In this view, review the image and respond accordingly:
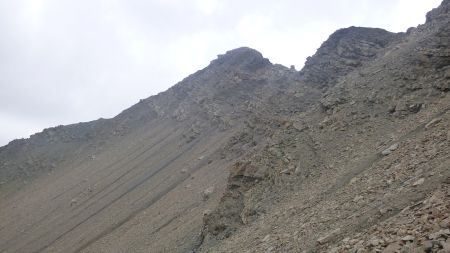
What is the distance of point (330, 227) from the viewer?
12.8 metres

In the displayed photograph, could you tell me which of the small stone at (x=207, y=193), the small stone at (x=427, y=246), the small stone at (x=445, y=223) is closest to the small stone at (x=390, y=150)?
the small stone at (x=445, y=223)

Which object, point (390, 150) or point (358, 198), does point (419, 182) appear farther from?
point (390, 150)

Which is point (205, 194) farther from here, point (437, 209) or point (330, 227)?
point (437, 209)

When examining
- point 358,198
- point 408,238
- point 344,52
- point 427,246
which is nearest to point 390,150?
point 358,198

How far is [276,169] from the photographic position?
70.1 ft

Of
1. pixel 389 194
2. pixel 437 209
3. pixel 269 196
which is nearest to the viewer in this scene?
pixel 437 209

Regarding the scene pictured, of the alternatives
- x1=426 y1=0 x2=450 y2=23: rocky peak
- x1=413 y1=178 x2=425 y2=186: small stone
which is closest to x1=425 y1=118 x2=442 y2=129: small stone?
x1=413 y1=178 x2=425 y2=186: small stone

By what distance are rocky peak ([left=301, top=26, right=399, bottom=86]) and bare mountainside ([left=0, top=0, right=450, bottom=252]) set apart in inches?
5.6

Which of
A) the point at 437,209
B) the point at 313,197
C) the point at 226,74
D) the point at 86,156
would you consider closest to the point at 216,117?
the point at 226,74

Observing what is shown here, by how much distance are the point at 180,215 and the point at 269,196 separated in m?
14.0

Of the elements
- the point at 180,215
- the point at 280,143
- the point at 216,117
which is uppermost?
the point at 216,117

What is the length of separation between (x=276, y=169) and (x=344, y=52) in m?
20.9

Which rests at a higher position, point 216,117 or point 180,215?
point 216,117

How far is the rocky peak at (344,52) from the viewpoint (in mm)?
36469
